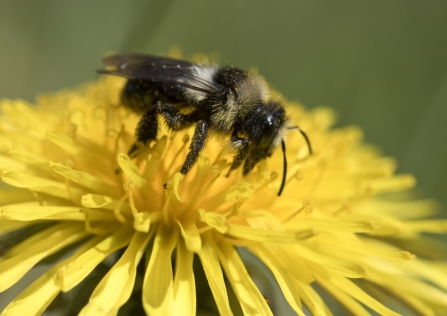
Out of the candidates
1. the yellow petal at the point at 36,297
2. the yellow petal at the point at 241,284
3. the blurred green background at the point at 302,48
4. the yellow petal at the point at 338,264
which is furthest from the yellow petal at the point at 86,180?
the blurred green background at the point at 302,48

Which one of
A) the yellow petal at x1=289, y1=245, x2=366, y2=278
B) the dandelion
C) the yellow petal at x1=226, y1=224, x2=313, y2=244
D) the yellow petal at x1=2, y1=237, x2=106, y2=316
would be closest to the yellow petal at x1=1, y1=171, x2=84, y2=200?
the dandelion

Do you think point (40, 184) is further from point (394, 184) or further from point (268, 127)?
point (394, 184)

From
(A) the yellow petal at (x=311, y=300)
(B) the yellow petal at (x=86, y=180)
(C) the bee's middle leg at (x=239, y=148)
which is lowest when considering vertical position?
(B) the yellow petal at (x=86, y=180)

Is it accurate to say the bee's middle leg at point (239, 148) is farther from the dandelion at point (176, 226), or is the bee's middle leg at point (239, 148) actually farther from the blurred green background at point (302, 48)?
the blurred green background at point (302, 48)

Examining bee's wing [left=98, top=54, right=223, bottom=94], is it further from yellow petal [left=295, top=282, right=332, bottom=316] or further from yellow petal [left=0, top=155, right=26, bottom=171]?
yellow petal [left=295, top=282, right=332, bottom=316]

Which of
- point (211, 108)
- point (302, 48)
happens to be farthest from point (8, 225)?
point (302, 48)
